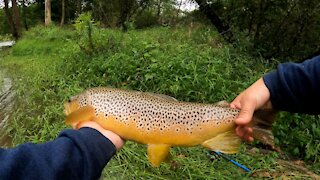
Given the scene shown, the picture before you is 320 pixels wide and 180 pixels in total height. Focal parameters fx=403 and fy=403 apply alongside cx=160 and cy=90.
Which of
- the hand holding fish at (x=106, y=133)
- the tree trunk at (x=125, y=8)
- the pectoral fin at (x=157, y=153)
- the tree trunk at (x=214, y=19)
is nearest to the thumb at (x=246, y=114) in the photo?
the pectoral fin at (x=157, y=153)

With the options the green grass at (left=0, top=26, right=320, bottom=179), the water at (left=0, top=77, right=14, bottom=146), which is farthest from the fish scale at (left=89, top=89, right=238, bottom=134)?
the water at (left=0, top=77, right=14, bottom=146)

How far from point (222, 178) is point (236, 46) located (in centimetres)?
423

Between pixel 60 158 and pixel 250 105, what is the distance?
0.90 meters

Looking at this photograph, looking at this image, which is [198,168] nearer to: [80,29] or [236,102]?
[236,102]

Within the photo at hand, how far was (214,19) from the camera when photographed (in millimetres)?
8359

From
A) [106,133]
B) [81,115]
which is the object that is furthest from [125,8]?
[106,133]

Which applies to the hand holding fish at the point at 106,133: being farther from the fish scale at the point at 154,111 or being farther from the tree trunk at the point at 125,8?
the tree trunk at the point at 125,8

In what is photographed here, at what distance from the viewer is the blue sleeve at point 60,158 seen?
1217 mm

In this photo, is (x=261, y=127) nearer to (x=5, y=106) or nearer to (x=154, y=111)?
(x=154, y=111)

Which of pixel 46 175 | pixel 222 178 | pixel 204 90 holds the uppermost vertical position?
pixel 46 175

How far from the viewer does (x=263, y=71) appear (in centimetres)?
568

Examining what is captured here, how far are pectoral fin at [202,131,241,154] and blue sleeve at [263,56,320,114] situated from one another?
242mm

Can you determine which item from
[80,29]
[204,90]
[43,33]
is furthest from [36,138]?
[43,33]

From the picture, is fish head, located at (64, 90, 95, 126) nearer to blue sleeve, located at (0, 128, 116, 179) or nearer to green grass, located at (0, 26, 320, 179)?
blue sleeve, located at (0, 128, 116, 179)
